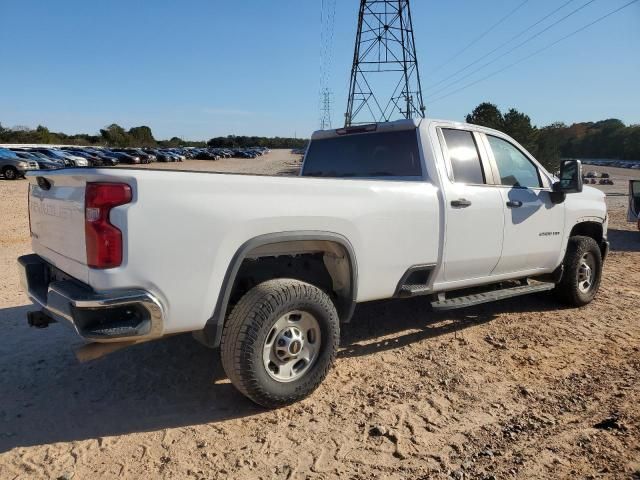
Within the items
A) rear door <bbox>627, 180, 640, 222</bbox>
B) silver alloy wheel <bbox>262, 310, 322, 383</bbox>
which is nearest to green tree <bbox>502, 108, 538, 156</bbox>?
rear door <bbox>627, 180, 640, 222</bbox>

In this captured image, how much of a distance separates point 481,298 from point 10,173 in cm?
2895

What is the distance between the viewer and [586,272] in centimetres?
580

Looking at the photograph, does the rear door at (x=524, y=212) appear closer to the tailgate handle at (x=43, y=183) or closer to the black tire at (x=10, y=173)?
the tailgate handle at (x=43, y=183)

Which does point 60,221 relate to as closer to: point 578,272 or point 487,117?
point 578,272

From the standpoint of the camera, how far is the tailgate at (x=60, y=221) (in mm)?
2805

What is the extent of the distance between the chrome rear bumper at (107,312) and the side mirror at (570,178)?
419cm

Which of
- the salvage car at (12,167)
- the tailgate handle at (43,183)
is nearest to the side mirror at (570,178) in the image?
the tailgate handle at (43,183)

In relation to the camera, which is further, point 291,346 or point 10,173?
point 10,173

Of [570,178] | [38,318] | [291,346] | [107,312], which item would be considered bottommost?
[291,346]

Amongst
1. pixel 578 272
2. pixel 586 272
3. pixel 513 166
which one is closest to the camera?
pixel 513 166

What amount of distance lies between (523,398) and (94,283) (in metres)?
2.96

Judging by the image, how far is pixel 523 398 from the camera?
11.8ft

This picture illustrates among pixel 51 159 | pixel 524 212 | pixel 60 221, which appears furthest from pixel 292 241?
pixel 51 159

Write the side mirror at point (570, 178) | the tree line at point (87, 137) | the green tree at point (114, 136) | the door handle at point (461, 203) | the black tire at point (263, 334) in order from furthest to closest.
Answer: the green tree at point (114, 136) → the tree line at point (87, 137) → the side mirror at point (570, 178) → the door handle at point (461, 203) → the black tire at point (263, 334)
